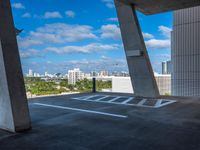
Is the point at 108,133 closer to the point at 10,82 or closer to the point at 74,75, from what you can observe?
the point at 10,82

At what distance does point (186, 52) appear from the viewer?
34.3ft

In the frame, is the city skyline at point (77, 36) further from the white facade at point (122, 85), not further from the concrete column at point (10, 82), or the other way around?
the concrete column at point (10, 82)

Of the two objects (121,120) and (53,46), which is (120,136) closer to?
(121,120)

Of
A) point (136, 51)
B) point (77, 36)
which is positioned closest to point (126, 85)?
point (136, 51)

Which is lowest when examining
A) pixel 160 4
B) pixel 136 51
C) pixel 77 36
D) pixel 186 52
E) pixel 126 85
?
pixel 126 85

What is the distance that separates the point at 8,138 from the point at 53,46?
11.6m

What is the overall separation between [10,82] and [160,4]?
6542 mm

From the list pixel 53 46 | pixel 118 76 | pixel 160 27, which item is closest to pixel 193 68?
pixel 118 76

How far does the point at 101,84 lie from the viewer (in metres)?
10.7

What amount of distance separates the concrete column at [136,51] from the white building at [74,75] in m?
2.80

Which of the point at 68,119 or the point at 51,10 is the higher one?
the point at 51,10

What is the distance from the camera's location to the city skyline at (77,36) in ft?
29.0

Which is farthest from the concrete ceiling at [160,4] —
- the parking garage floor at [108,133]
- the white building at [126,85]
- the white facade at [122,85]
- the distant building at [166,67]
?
the parking garage floor at [108,133]

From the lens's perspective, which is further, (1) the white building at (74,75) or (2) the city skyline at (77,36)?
(1) the white building at (74,75)
